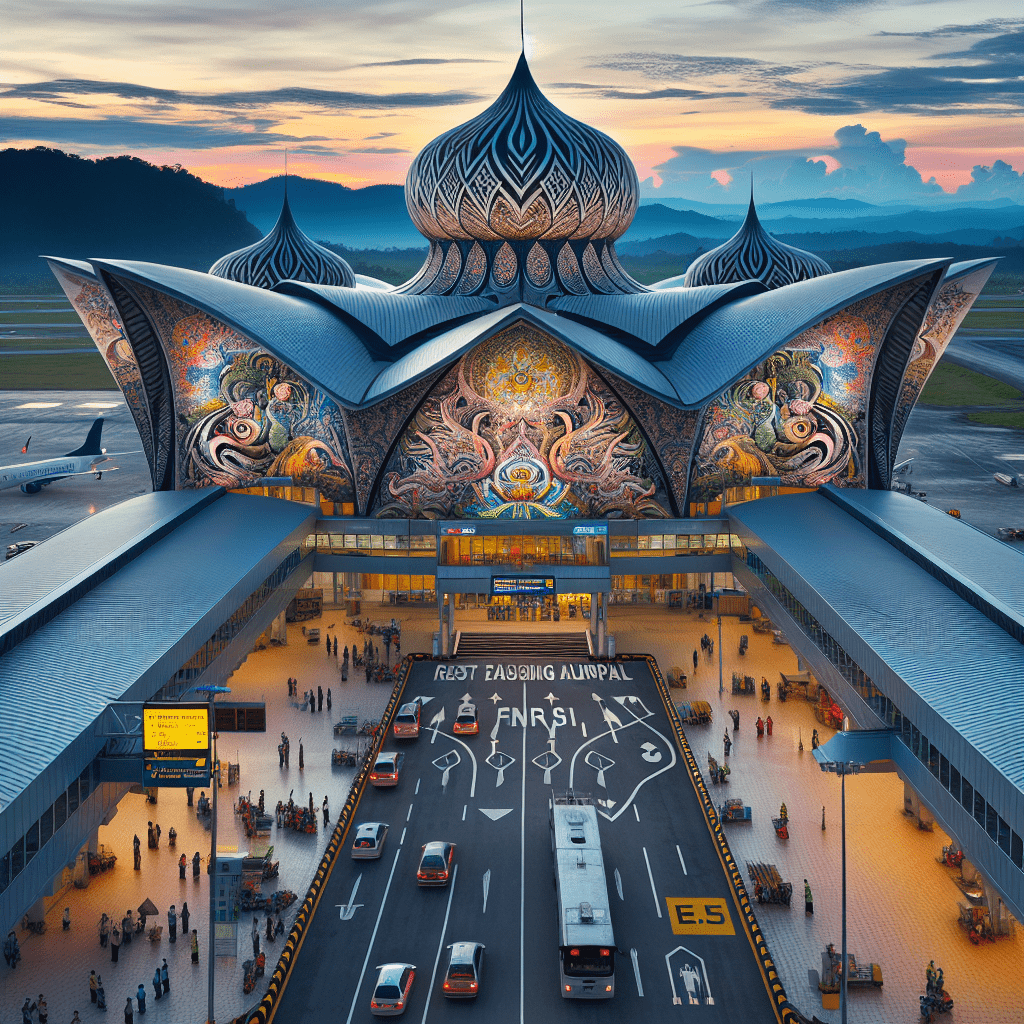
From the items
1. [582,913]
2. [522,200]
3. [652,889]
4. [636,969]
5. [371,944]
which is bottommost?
[636,969]

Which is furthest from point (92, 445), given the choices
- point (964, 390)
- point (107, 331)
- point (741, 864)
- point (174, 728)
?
point (964, 390)

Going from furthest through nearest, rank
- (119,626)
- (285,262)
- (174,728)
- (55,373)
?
(55,373) → (285,262) → (119,626) → (174,728)

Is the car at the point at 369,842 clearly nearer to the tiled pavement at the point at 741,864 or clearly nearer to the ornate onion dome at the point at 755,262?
the tiled pavement at the point at 741,864

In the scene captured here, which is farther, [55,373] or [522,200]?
[55,373]

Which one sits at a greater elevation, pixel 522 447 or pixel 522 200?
pixel 522 200

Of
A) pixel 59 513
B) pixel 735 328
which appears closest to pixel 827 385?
pixel 735 328

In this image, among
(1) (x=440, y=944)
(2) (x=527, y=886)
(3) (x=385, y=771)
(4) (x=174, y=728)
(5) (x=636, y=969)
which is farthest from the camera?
(3) (x=385, y=771)

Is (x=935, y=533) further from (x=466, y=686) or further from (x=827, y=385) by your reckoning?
(x=466, y=686)

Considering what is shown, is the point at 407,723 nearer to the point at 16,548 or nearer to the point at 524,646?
the point at 524,646
